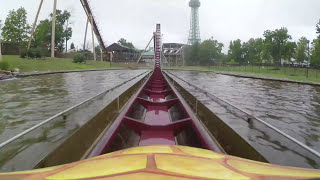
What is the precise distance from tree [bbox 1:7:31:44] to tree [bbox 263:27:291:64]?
1956 inches

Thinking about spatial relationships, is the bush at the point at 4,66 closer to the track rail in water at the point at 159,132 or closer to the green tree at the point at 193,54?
the track rail in water at the point at 159,132

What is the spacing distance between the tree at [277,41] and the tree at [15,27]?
49.7 metres

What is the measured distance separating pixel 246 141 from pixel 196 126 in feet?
2.86

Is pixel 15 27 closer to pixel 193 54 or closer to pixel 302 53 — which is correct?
pixel 193 54

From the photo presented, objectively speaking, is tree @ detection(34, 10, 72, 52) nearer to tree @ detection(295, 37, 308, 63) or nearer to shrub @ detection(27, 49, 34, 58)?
shrub @ detection(27, 49, 34, 58)

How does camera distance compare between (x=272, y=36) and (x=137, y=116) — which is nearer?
(x=137, y=116)

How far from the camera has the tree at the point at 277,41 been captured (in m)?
47.5

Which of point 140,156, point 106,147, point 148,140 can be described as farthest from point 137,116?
point 140,156

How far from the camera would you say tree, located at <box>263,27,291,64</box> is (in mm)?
47469

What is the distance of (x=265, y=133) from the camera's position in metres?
3.75

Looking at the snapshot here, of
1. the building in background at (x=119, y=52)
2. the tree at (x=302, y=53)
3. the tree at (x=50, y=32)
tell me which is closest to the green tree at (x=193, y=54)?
the building in background at (x=119, y=52)

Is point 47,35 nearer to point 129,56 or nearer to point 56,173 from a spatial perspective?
point 129,56

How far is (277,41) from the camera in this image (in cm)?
4859

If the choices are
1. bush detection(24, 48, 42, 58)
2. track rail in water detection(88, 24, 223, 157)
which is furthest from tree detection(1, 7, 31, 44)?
track rail in water detection(88, 24, 223, 157)
